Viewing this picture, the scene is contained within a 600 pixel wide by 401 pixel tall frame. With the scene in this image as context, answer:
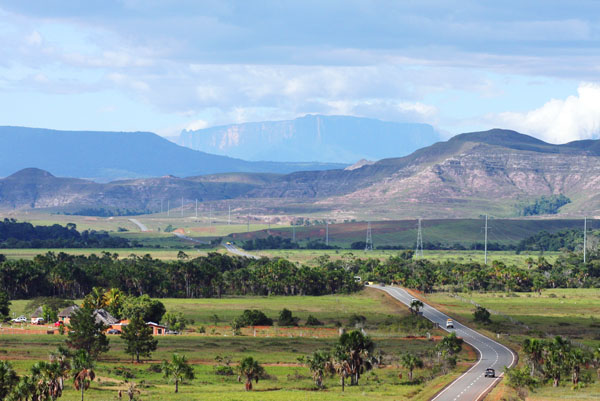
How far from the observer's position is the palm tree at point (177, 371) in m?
87.8

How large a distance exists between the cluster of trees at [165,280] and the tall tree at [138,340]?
2502 inches

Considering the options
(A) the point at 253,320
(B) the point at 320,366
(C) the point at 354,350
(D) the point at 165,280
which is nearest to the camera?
(C) the point at 354,350

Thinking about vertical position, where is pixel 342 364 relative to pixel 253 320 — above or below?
above

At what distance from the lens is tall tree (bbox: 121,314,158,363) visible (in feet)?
350

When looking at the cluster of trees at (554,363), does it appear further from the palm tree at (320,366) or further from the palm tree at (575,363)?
the palm tree at (320,366)

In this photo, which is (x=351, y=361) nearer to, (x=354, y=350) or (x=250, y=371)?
(x=354, y=350)

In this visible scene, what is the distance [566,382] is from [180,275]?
103 metres

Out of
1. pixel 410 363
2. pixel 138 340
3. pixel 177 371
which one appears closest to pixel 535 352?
pixel 410 363

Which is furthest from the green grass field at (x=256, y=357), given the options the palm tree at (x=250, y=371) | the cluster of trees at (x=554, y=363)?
the cluster of trees at (x=554, y=363)

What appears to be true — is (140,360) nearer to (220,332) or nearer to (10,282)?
(220,332)

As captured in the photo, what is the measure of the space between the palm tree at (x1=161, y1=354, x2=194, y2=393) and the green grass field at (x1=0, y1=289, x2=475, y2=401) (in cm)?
81

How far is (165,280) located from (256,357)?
7589 cm

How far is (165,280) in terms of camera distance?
183 m

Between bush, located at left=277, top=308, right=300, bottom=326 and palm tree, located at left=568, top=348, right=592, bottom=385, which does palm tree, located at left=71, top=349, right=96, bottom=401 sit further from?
bush, located at left=277, top=308, right=300, bottom=326
